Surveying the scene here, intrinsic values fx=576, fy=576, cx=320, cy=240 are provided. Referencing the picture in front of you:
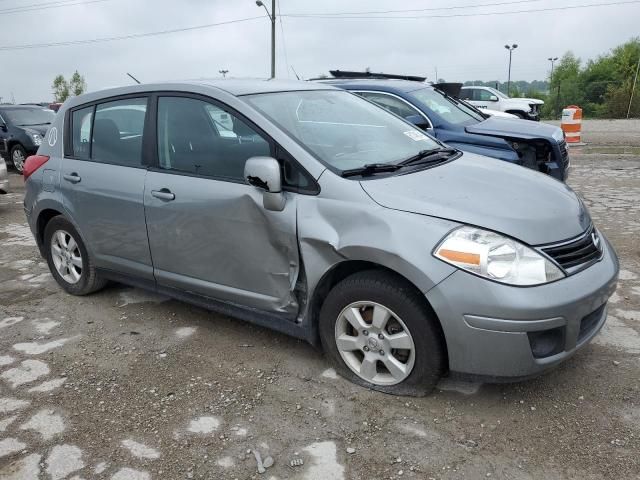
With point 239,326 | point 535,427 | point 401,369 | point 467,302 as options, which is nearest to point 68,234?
point 239,326

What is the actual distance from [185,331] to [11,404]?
1.17m

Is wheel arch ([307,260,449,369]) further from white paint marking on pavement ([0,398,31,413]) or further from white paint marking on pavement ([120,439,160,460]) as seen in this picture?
white paint marking on pavement ([0,398,31,413])

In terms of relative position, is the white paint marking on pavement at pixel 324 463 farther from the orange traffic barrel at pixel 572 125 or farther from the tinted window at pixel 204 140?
the orange traffic barrel at pixel 572 125

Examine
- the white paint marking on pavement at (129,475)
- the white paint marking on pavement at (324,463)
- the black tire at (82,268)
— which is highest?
the black tire at (82,268)

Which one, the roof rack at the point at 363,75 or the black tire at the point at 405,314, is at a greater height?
the roof rack at the point at 363,75

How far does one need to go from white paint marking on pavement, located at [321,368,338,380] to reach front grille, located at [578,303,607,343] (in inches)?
51.9

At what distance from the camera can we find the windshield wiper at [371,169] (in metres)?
3.14

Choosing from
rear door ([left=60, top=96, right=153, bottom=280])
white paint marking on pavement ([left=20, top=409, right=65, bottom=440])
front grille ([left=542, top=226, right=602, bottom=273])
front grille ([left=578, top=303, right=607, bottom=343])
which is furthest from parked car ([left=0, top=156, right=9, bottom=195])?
front grille ([left=578, top=303, right=607, bottom=343])

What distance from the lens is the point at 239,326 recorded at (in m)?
4.02

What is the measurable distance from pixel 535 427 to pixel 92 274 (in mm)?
3349

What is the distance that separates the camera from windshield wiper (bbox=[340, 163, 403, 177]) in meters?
3.14

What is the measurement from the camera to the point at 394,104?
24.4 feet

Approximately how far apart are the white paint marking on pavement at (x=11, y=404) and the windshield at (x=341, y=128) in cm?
208

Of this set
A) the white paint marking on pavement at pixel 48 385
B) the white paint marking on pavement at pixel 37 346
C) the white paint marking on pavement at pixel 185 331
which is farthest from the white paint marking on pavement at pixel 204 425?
the white paint marking on pavement at pixel 37 346
